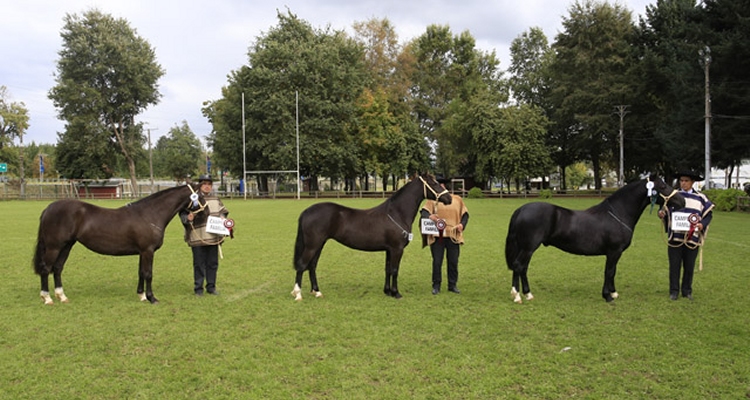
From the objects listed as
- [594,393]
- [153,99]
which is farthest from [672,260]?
[153,99]

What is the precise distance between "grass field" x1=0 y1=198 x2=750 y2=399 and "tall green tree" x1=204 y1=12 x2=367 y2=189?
1532 inches

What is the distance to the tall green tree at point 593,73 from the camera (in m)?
44.0

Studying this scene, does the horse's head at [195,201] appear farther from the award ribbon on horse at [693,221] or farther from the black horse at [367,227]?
the award ribbon on horse at [693,221]

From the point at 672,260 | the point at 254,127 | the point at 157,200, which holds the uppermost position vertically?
the point at 254,127

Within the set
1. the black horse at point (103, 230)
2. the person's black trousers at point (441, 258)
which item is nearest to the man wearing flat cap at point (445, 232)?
the person's black trousers at point (441, 258)

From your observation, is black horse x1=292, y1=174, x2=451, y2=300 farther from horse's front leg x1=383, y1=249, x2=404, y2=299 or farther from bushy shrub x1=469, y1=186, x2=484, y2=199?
bushy shrub x1=469, y1=186, x2=484, y2=199

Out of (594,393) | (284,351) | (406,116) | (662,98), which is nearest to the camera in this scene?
(594,393)

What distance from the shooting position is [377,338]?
19.0 ft

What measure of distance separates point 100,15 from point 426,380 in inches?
2538

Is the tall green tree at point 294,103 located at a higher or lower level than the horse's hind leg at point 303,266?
higher

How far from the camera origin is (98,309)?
23.7ft

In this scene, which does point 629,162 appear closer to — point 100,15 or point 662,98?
point 662,98

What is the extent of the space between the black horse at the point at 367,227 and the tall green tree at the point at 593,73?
136ft

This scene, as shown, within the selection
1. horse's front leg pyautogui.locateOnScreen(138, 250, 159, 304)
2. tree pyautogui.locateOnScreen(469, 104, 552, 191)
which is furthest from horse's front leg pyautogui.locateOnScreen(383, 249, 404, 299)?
tree pyautogui.locateOnScreen(469, 104, 552, 191)
